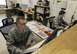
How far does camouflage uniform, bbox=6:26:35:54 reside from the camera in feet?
6.14

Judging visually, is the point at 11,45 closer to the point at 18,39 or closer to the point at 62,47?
the point at 18,39

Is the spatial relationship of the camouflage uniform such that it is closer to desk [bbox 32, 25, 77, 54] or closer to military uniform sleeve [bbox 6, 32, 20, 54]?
military uniform sleeve [bbox 6, 32, 20, 54]

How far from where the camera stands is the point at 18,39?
200cm

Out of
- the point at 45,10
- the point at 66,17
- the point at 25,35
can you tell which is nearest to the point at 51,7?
the point at 45,10

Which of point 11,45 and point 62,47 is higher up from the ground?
point 62,47

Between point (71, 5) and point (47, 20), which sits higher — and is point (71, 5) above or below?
above

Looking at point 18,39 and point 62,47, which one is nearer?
point 62,47

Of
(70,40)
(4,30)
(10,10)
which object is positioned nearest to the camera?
(70,40)

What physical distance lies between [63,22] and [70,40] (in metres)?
2.75

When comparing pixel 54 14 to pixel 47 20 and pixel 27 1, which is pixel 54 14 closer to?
pixel 47 20

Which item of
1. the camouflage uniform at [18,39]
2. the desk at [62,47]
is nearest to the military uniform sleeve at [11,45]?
the camouflage uniform at [18,39]

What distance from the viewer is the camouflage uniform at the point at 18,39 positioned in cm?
187

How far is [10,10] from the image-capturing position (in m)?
6.86

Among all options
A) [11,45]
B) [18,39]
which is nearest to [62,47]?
[11,45]
